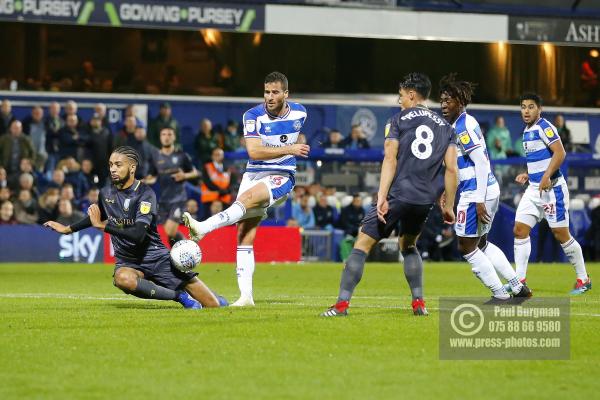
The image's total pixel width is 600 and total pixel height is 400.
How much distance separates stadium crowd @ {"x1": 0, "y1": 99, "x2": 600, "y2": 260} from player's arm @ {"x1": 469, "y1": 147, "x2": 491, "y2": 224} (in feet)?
37.3

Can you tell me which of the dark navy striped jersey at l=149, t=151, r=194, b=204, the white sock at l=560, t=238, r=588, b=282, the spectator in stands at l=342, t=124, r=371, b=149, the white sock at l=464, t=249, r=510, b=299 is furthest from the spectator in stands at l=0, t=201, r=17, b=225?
the white sock at l=464, t=249, r=510, b=299

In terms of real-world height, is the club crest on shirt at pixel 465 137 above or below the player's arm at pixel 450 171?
above

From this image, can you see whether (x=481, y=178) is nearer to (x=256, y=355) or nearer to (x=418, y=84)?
(x=418, y=84)

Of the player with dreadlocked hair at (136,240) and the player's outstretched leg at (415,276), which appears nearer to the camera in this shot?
→ the player's outstretched leg at (415,276)

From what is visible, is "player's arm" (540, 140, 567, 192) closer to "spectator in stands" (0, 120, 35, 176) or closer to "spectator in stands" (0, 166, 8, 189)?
"spectator in stands" (0, 166, 8, 189)

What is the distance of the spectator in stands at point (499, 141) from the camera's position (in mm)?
28672

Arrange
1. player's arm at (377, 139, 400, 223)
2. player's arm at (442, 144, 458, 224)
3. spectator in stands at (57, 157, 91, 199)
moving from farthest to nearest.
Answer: spectator in stands at (57, 157, 91, 199) → player's arm at (442, 144, 458, 224) → player's arm at (377, 139, 400, 223)

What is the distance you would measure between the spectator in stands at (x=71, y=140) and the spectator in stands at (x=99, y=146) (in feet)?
0.73

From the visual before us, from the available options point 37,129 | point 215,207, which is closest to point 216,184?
point 215,207

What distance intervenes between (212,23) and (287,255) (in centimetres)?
571

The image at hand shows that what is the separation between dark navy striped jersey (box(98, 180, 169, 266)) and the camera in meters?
11.2

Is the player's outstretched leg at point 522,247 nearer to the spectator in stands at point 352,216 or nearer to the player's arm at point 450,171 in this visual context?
the player's arm at point 450,171

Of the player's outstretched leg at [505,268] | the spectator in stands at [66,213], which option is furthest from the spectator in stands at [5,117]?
the player's outstretched leg at [505,268]

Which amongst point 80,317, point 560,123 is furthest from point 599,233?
point 80,317
